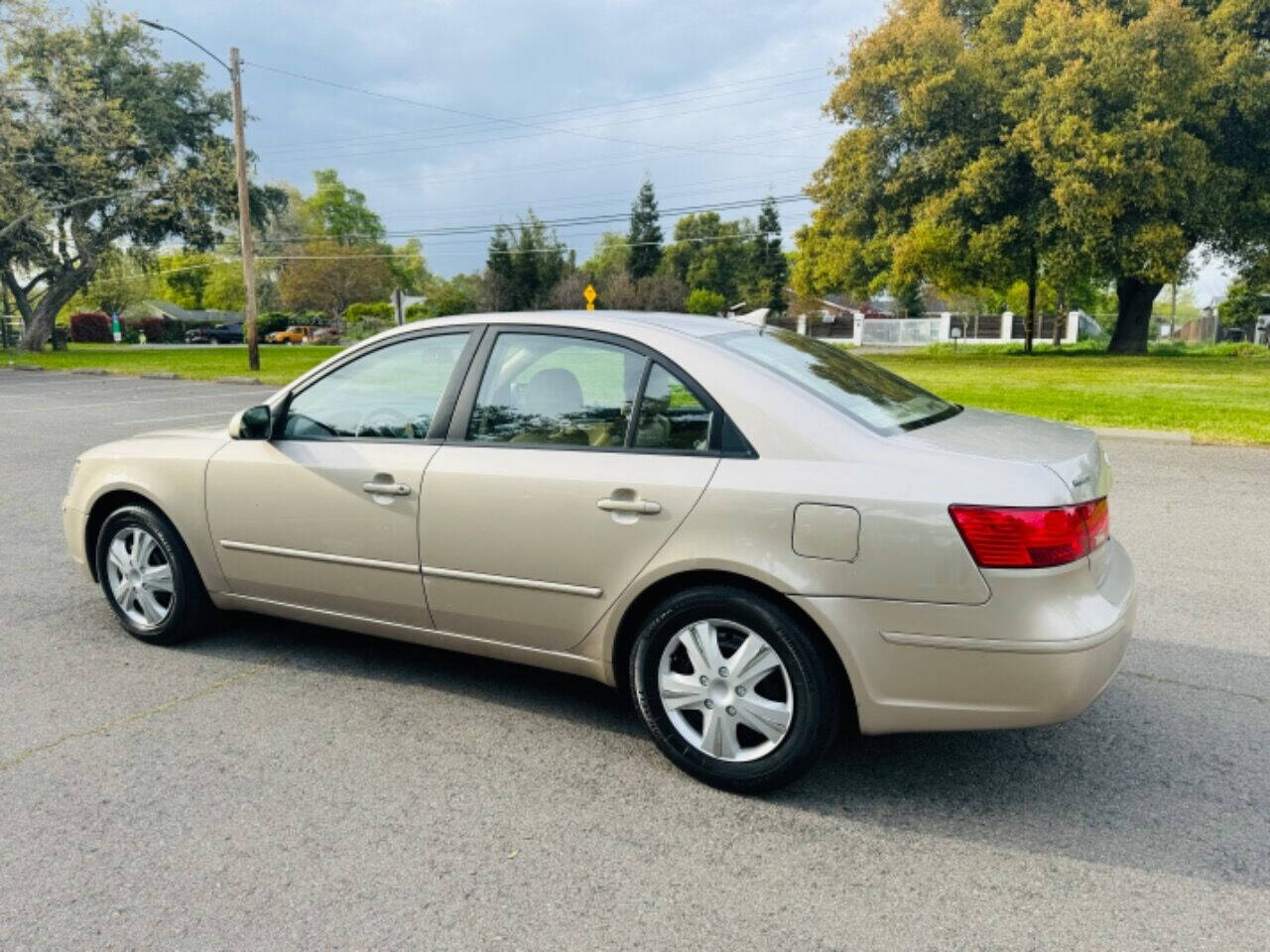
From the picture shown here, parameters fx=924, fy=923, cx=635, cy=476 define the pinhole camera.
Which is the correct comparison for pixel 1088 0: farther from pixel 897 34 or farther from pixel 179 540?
pixel 179 540

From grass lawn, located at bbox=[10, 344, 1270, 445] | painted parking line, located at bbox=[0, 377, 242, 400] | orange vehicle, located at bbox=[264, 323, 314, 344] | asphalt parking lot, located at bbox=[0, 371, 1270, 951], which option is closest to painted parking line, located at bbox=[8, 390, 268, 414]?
painted parking line, located at bbox=[0, 377, 242, 400]

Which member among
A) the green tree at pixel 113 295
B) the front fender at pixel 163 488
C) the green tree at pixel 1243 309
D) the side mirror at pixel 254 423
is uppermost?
the green tree at pixel 113 295

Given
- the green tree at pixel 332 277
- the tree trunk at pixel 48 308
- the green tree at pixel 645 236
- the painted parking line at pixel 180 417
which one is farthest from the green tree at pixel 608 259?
the painted parking line at pixel 180 417

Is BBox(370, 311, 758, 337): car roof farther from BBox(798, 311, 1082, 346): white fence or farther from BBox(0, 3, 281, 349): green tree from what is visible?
BBox(798, 311, 1082, 346): white fence

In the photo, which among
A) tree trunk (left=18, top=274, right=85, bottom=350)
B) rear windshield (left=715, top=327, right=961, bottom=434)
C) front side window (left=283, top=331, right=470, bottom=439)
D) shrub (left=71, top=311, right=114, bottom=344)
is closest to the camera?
rear windshield (left=715, top=327, right=961, bottom=434)

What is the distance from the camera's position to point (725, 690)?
9.78 ft

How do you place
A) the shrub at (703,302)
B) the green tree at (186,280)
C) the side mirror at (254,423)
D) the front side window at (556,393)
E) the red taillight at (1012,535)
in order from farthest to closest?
the green tree at (186,280) → the shrub at (703,302) → the side mirror at (254,423) → the front side window at (556,393) → the red taillight at (1012,535)

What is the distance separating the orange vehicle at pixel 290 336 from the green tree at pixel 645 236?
25.7 metres

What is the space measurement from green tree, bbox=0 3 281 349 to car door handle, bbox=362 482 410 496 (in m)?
36.0

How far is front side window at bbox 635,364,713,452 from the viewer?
10.3 feet

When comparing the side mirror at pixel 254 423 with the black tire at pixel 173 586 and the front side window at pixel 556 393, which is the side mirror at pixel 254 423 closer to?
the black tire at pixel 173 586

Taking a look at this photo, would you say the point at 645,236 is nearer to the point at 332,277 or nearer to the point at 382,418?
the point at 332,277

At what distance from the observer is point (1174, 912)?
2408mm

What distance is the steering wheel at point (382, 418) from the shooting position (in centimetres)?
376
